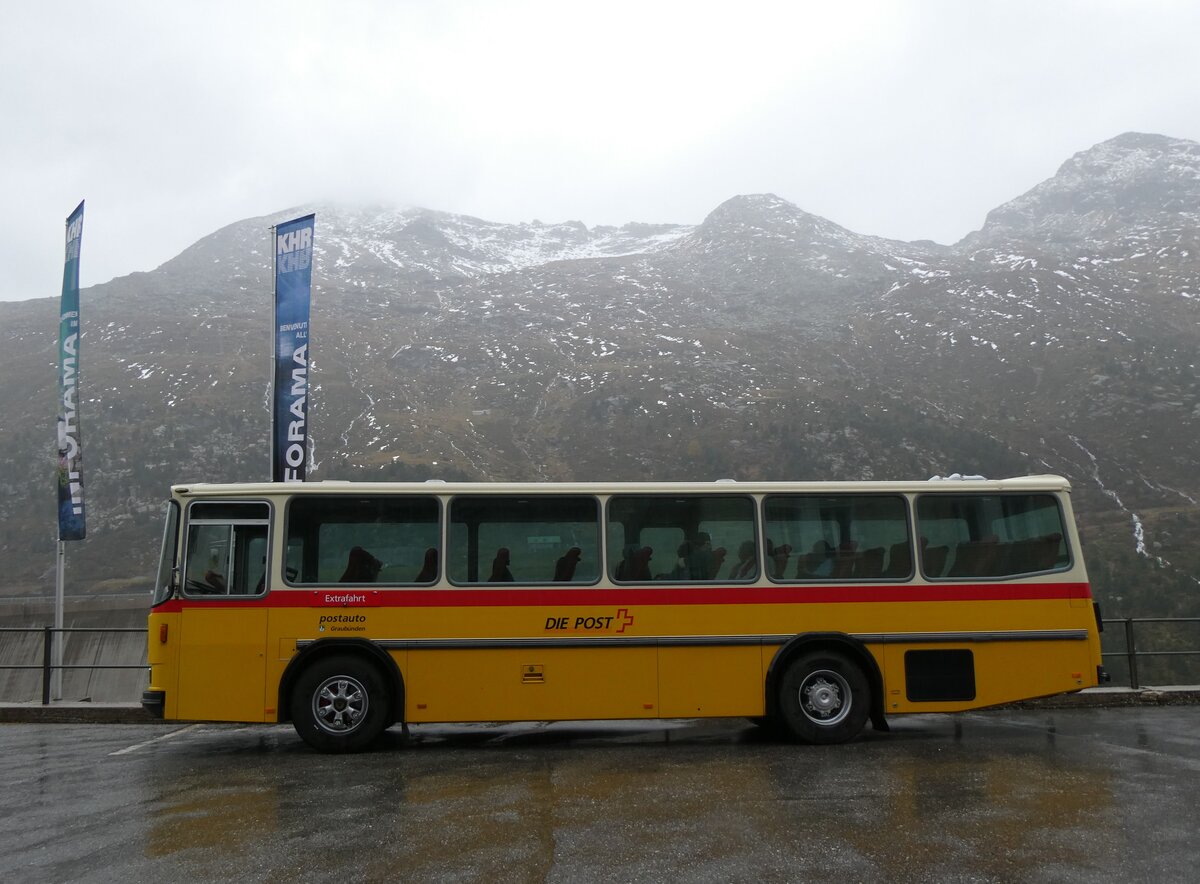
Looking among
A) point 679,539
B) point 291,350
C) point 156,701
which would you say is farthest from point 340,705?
point 291,350

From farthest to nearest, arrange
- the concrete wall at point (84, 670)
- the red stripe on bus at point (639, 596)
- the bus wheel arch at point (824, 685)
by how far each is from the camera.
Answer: the concrete wall at point (84, 670) < the bus wheel arch at point (824, 685) < the red stripe on bus at point (639, 596)

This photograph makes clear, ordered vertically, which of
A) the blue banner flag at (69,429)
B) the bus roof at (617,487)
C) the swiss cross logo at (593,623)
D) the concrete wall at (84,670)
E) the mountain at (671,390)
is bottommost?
the concrete wall at (84,670)

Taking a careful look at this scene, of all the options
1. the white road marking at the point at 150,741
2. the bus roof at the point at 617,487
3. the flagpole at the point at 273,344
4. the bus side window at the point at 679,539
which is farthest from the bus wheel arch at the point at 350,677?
the flagpole at the point at 273,344

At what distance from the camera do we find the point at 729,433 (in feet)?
335

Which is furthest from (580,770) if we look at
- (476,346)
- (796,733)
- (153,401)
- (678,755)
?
(476,346)

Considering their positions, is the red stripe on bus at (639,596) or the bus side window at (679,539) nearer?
the red stripe on bus at (639,596)

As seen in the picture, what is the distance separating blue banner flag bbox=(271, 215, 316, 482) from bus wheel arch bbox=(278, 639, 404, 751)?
252 inches

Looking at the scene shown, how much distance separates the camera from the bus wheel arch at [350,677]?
9.88 meters

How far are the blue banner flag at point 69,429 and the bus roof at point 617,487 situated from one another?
323 inches

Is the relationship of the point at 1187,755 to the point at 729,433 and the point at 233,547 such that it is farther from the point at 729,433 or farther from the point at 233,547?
the point at 729,433

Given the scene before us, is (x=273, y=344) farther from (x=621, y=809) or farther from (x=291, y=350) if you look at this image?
(x=621, y=809)

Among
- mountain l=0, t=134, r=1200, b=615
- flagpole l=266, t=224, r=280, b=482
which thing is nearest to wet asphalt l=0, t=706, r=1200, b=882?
flagpole l=266, t=224, r=280, b=482

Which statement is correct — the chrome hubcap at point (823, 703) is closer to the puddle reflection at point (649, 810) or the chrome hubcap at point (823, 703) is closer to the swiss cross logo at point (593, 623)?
the puddle reflection at point (649, 810)

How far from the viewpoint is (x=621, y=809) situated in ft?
23.5
